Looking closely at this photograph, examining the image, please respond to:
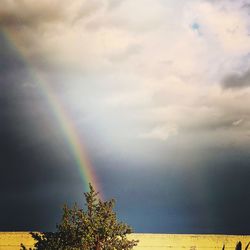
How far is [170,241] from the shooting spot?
33094 mm

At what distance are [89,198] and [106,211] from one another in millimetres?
1119

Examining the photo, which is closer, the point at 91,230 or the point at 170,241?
the point at 91,230

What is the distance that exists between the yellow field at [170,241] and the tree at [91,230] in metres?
10.9

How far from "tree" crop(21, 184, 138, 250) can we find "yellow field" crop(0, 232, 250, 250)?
10.9 metres

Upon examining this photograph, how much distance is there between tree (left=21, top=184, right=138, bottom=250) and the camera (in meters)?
20.9

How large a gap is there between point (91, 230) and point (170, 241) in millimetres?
14044

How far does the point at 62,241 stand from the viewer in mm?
21469

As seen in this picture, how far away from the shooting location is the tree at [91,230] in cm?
2094

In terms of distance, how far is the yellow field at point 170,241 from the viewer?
106 ft

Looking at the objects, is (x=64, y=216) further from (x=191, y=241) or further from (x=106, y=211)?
(x=191, y=241)

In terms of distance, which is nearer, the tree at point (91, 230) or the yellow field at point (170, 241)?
the tree at point (91, 230)

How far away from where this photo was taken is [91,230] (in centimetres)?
2072

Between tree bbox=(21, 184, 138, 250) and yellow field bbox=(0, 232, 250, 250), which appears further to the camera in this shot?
yellow field bbox=(0, 232, 250, 250)

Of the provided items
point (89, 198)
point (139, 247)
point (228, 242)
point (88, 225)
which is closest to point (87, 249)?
point (88, 225)
